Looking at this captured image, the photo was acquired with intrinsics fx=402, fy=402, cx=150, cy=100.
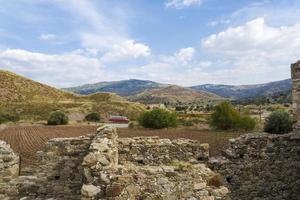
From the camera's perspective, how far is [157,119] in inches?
2082

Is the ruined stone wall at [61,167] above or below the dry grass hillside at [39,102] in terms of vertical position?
below

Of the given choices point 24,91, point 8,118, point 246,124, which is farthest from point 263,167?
point 24,91

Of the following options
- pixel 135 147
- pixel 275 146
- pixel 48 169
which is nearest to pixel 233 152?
pixel 275 146

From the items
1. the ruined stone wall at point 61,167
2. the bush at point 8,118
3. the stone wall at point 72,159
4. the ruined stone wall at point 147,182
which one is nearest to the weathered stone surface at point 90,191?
the ruined stone wall at point 147,182

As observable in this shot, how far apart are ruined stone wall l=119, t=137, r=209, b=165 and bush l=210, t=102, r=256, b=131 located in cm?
3635

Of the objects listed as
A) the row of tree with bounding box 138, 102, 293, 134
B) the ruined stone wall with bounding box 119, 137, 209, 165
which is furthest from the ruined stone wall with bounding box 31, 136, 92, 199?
the row of tree with bounding box 138, 102, 293, 134

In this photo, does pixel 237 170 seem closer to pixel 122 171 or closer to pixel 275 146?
pixel 275 146

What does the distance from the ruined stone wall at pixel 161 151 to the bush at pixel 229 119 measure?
36.3m

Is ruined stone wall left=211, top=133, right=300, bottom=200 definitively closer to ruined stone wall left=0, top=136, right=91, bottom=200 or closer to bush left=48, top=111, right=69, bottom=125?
ruined stone wall left=0, top=136, right=91, bottom=200

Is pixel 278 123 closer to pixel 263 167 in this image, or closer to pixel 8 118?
pixel 263 167

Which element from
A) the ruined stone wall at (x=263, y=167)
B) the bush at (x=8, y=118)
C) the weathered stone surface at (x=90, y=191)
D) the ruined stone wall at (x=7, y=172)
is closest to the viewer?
the weathered stone surface at (x=90, y=191)

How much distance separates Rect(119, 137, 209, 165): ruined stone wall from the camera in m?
11.9

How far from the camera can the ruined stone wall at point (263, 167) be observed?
11.8 metres

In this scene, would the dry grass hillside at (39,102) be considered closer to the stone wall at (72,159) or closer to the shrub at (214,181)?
the stone wall at (72,159)
